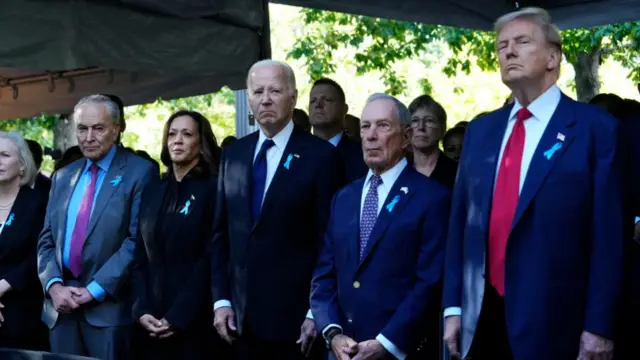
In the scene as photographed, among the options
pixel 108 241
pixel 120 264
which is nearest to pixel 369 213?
pixel 120 264

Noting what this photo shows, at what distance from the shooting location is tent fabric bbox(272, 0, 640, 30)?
8.34 metres

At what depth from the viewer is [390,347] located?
15.8 feet

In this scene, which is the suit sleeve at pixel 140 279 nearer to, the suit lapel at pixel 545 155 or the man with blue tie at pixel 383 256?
the man with blue tie at pixel 383 256

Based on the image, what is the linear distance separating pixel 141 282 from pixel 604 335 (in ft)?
9.07

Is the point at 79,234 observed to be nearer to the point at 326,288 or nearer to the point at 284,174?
the point at 284,174

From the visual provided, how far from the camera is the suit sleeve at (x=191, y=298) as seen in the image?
5.76m

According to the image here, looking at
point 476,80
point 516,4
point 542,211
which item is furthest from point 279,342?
point 476,80

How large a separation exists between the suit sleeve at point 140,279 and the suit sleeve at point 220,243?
57cm

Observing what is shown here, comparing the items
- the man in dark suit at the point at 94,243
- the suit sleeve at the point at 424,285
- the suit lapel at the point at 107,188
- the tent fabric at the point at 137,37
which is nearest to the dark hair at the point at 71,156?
the tent fabric at the point at 137,37

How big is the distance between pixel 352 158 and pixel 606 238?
2.91 meters

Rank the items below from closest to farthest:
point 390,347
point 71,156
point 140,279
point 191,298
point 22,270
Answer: point 390,347
point 191,298
point 140,279
point 22,270
point 71,156

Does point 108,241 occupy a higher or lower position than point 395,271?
higher

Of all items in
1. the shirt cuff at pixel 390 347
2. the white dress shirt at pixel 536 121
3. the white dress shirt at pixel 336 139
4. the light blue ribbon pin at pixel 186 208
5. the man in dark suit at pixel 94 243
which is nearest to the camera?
the white dress shirt at pixel 536 121

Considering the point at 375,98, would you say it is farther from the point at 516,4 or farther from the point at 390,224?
the point at 516,4
